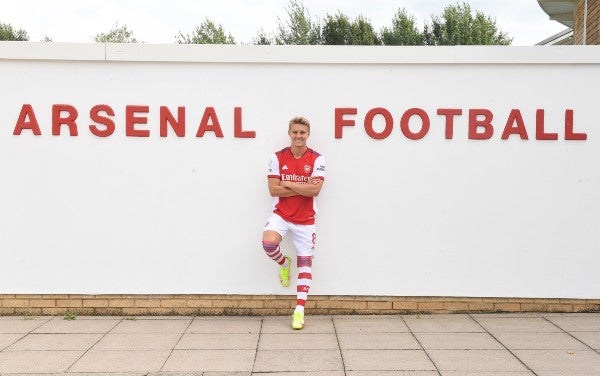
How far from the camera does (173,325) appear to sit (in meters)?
5.44

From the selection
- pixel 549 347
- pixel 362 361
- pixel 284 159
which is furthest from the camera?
pixel 284 159

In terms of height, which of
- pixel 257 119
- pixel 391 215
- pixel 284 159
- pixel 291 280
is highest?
pixel 257 119

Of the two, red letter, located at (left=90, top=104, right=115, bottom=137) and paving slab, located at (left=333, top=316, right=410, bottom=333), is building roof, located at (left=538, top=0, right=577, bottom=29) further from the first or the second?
red letter, located at (left=90, top=104, right=115, bottom=137)

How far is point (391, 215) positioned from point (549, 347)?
1.80m

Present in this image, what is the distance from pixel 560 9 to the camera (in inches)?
474

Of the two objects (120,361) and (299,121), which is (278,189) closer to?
(299,121)

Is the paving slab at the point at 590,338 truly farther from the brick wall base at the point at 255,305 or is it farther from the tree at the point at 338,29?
the tree at the point at 338,29

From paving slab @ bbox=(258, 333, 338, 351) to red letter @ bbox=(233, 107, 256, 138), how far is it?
73.6 inches

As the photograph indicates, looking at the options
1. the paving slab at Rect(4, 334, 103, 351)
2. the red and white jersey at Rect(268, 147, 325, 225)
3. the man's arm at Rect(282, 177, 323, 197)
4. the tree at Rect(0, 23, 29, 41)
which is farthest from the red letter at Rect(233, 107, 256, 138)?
the tree at Rect(0, 23, 29, 41)

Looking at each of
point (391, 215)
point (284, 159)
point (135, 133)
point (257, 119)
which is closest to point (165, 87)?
point (135, 133)

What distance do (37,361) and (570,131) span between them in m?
5.04

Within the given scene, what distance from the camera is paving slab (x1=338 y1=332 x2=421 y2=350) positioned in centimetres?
475

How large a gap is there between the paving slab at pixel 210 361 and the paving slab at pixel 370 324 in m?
1.05

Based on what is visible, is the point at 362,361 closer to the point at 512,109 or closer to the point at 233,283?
the point at 233,283
